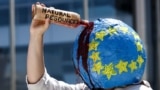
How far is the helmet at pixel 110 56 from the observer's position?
1.11 m

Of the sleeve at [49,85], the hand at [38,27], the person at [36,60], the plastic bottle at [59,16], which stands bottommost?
the sleeve at [49,85]

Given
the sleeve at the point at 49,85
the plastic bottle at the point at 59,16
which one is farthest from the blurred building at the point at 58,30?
the plastic bottle at the point at 59,16

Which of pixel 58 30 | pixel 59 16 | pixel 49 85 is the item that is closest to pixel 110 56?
pixel 59 16

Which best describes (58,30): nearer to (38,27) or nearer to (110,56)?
(38,27)

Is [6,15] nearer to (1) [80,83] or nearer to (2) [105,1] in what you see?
(2) [105,1]

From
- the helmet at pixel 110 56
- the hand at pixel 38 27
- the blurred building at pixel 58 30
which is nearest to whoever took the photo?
the helmet at pixel 110 56

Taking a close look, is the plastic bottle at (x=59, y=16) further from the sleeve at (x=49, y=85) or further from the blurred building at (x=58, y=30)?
the blurred building at (x=58, y=30)

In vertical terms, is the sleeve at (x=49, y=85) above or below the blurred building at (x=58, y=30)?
above

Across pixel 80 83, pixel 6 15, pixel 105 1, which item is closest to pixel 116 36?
pixel 80 83

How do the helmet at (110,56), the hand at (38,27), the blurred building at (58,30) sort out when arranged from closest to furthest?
the helmet at (110,56) < the hand at (38,27) < the blurred building at (58,30)

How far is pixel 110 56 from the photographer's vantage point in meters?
1.11

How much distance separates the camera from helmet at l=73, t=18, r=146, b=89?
43.9 inches

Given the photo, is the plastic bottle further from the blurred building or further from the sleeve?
the blurred building

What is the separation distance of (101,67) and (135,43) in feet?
0.33
